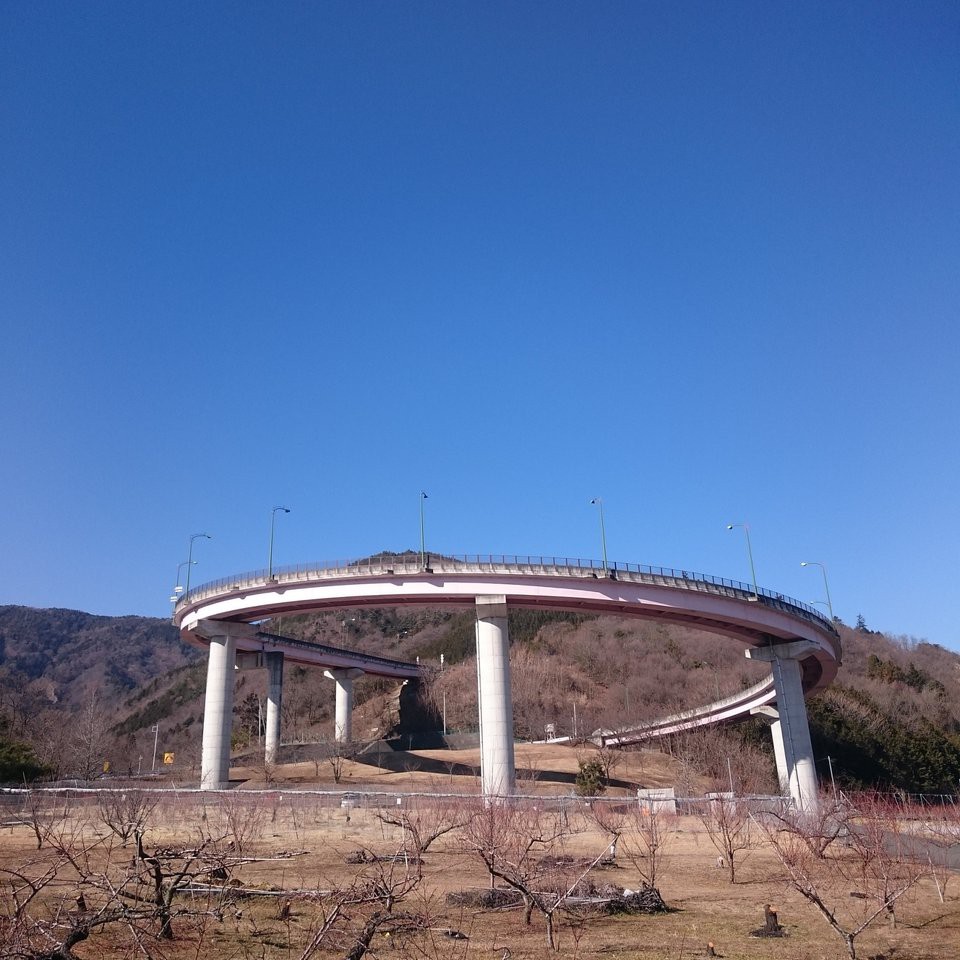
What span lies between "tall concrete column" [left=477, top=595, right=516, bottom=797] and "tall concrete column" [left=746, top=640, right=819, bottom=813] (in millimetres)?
23664

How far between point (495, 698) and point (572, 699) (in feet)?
243

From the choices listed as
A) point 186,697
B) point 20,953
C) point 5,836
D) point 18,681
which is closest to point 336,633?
point 186,697

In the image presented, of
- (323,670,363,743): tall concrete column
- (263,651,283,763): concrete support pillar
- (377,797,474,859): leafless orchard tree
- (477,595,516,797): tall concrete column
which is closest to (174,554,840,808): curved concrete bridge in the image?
(477,595,516,797): tall concrete column

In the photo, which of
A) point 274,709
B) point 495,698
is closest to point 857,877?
point 495,698

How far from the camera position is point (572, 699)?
403ft

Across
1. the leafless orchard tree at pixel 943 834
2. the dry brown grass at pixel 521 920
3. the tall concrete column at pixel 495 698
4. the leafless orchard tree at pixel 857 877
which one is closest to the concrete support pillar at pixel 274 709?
the tall concrete column at pixel 495 698

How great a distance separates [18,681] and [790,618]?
134m

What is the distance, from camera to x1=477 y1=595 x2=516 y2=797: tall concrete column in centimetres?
5006

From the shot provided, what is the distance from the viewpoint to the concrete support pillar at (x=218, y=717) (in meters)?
56.5

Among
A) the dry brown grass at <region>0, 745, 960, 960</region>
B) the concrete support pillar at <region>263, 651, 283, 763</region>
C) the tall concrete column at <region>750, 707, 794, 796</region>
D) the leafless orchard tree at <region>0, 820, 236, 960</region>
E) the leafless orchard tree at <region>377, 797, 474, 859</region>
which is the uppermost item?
the concrete support pillar at <region>263, 651, 283, 763</region>

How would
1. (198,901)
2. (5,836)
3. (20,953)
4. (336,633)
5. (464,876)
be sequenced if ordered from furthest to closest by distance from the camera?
(336,633)
(5,836)
(464,876)
(198,901)
(20,953)

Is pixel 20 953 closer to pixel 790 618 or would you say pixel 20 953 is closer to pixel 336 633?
pixel 790 618

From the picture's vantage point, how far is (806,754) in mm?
62062

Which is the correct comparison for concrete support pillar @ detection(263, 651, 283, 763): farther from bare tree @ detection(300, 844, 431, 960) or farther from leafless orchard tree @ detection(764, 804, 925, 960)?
bare tree @ detection(300, 844, 431, 960)
